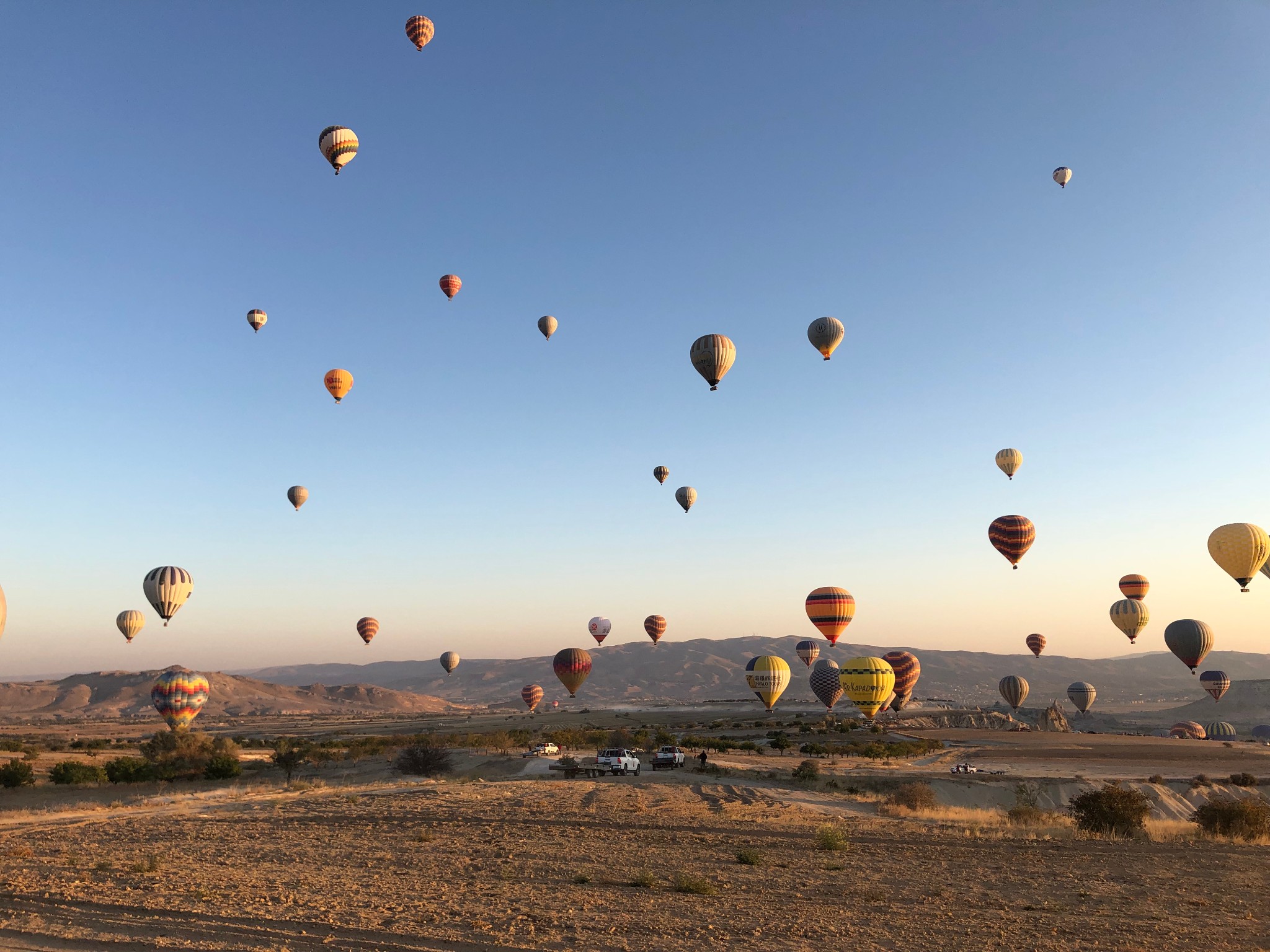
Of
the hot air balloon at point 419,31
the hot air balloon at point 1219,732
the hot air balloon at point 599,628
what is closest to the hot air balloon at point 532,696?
the hot air balloon at point 599,628

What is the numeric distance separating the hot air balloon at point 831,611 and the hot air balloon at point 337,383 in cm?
3504

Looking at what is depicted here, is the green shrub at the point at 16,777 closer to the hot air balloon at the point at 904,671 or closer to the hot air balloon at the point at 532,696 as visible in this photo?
the hot air balloon at the point at 532,696

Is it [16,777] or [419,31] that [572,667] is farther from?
[419,31]

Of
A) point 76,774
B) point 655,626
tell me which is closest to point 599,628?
point 655,626

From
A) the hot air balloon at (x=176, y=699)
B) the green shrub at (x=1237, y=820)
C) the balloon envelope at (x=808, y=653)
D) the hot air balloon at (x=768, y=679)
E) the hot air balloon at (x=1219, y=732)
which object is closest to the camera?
the green shrub at (x=1237, y=820)

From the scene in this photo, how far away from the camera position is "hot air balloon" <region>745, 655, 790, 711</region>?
5784cm

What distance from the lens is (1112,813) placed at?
24203 millimetres

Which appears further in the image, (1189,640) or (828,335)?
(1189,640)

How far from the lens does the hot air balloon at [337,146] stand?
159 feet

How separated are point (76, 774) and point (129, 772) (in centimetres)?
230

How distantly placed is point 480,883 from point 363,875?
2.51 metres

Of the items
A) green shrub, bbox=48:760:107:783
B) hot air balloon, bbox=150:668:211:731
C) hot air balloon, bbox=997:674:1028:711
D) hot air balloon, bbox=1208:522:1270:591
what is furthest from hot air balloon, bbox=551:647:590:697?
hot air balloon, bbox=997:674:1028:711

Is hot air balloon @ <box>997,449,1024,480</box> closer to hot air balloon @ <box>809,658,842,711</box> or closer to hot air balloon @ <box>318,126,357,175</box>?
hot air balloon @ <box>809,658,842,711</box>

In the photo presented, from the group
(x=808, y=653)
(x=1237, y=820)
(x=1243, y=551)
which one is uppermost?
(x=1243, y=551)
